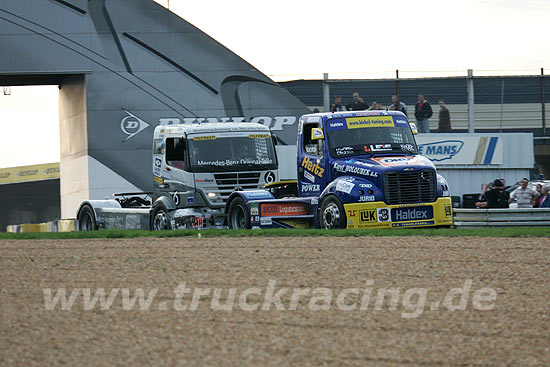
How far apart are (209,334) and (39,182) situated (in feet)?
179

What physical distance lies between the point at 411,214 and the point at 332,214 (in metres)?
1.37

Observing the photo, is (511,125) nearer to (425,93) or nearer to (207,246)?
(425,93)

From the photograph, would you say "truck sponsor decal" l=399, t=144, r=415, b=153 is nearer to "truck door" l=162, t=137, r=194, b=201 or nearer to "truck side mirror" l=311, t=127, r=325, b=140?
"truck side mirror" l=311, t=127, r=325, b=140

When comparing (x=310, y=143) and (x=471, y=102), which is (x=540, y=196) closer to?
(x=310, y=143)

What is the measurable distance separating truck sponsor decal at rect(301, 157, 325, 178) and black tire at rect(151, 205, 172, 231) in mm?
3406

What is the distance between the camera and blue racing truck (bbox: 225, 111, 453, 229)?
16.1 meters

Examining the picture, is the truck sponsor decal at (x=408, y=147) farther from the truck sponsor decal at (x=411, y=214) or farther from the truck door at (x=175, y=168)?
the truck door at (x=175, y=168)

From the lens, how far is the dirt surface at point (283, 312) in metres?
6.95

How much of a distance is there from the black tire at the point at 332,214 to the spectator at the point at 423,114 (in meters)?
15.2

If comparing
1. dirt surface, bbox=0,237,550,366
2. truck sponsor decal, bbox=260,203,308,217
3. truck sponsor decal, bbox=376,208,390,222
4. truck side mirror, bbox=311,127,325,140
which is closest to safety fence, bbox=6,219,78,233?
truck sponsor decal, bbox=260,203,308,217

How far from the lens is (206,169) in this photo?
753 inches

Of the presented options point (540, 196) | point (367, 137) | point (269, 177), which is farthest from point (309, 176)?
point (540, 196)

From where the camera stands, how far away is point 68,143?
36531 millimetres

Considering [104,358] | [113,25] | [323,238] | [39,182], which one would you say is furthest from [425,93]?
[39,182]
